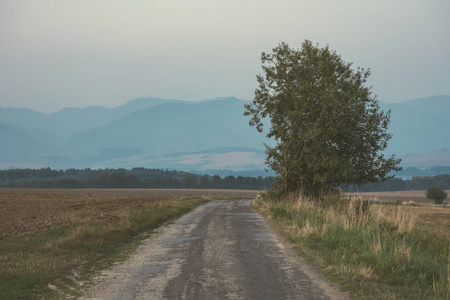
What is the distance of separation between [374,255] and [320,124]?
1974 centimetres

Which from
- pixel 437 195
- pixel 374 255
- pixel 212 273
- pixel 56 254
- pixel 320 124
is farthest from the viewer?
pixel 437 195

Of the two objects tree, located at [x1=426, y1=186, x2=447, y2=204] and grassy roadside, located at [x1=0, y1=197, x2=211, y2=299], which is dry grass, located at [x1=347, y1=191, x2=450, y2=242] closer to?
grassy roadside, located at [x1=0, y1=197, x2=211, y2=299]

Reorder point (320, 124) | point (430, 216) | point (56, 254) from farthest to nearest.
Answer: point (430, 216), point (320, 124), point (56, 254)

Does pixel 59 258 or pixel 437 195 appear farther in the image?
pixel 437 195

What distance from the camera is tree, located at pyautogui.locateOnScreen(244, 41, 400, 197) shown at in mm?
32312

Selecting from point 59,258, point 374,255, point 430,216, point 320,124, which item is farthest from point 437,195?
point 59,258

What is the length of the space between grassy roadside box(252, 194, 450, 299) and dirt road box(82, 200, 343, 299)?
73 centimetres

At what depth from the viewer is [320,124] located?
32.6 meters

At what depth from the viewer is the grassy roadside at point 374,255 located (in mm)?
10828

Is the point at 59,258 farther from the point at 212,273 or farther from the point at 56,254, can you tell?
the point at 212,273

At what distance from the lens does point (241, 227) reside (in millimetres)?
24281

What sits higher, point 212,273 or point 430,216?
point 212,273

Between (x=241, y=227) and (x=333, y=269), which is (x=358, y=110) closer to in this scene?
(x=241, y=227)

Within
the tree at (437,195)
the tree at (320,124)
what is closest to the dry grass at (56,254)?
the tree at (320,124)
